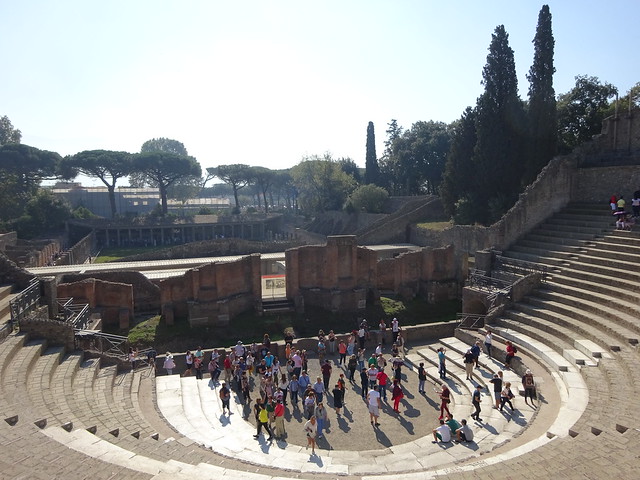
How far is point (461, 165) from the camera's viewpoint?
119ft

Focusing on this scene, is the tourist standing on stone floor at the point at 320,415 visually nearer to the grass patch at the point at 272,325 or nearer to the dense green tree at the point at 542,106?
the grass patch at the point at 272,325

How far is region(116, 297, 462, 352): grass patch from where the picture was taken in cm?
1984

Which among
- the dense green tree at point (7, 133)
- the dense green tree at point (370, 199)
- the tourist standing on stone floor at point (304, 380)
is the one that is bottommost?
the tourist standing on stone floor at point (304, 380)

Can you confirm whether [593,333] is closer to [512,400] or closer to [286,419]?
[512,400]

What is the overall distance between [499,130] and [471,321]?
15693 mm

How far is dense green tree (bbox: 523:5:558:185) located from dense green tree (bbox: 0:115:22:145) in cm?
8253

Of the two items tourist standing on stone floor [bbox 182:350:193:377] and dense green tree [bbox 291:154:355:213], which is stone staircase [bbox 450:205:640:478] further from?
dense green tree [bbox 291:154:355:213]

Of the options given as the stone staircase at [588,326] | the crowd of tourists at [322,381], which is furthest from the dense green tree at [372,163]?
the crowd of tourists at [322,381]

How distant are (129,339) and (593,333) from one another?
17356 millimetres

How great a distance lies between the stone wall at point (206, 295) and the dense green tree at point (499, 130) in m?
17.0

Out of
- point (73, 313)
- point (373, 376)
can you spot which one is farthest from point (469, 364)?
point (73, 313)

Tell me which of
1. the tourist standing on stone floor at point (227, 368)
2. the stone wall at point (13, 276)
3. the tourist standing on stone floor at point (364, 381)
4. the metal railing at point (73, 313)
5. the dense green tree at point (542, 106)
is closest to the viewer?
the tourist standing on stone floor at point (364, 381)

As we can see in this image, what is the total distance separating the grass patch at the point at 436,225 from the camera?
113 feet

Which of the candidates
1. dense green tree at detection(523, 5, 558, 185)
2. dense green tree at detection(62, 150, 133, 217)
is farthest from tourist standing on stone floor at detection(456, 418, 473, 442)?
dense green tree at detection(62, 150, 133, 217)
